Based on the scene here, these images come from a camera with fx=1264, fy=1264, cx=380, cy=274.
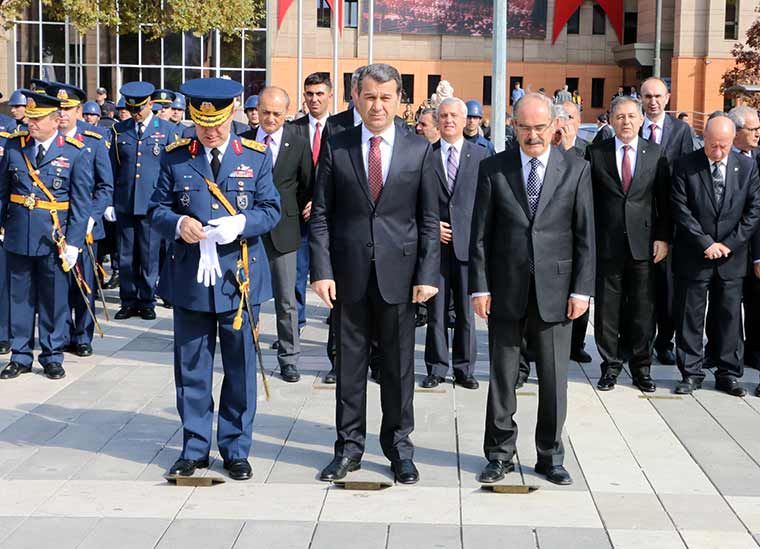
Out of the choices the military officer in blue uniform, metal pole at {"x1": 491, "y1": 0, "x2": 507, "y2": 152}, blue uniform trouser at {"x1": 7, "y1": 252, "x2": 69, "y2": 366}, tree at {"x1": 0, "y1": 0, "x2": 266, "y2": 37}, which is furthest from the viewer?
tree at {"x1": 0, "y1": 0, "x2": 266, "y2": 37}

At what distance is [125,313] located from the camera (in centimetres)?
1272

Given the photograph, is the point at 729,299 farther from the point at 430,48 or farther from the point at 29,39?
the point at 430,48

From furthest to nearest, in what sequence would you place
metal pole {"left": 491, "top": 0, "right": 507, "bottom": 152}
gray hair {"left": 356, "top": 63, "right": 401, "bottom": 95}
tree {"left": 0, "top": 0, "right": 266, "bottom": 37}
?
tree {"left": 0, "top": 0, "right": 266, "bottom": 37}
metal pole {"left": 491, "top": 0, "right": 507, "bottom": 152}
gray hair {"left": 356, "top": 63, "right": 401, "bottom": 95}

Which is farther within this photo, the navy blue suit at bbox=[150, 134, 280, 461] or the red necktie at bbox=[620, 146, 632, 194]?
the red necktie at bbox=[620, 146, 632, 194]

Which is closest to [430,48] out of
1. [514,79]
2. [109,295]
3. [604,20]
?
[514,79]

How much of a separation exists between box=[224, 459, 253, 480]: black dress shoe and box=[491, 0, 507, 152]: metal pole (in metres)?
8.86

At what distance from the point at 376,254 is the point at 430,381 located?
8.92 ft

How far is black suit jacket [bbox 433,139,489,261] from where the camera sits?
9.53 metres

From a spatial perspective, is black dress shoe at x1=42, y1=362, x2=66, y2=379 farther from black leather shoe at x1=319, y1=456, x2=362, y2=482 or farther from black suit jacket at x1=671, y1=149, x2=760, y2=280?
black suit jacket at x1=671, y1=149, x2=760, y2=280

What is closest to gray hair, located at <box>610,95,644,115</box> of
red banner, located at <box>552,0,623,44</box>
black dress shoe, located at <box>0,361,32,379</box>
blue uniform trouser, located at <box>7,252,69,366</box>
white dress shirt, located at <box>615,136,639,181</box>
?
white dress shirt, located at <box>615,136,639,181</box>

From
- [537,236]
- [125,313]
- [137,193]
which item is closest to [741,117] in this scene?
[537,236]

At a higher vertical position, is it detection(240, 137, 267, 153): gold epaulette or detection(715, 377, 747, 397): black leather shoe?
detection(240, 137, 267, 153): gold epaulette

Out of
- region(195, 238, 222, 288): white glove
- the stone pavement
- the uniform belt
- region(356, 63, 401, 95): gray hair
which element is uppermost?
region(356, 63, 401, 95): gray hair

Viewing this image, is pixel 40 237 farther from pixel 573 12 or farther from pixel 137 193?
pixel 573 12
